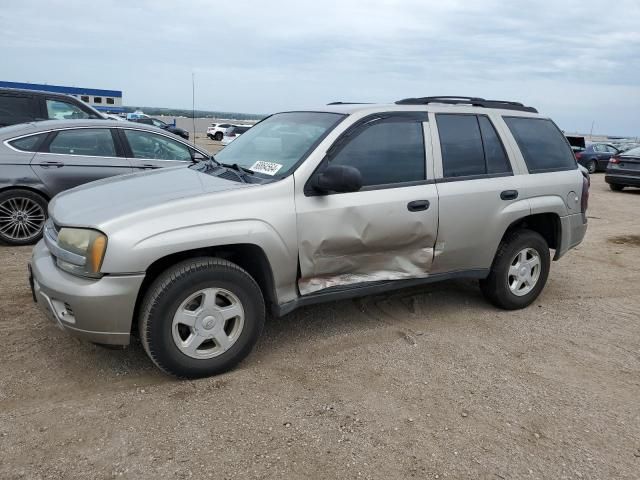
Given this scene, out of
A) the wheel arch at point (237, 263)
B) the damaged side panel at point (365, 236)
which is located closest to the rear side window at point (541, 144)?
the damaged side panel at point (365, 236)

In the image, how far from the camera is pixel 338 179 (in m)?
3.46

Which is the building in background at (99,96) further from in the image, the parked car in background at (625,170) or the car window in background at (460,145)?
the car window in background at (460,145)

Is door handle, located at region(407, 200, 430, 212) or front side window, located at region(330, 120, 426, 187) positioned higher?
front side window, located at region(330, 120, 426, 187)

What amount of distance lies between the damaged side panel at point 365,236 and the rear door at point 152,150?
378cm

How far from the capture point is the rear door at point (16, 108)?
27.8 ft

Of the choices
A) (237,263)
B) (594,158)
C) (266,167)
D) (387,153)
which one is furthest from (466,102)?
(594,158)

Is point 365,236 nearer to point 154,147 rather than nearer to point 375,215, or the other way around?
point 375,215

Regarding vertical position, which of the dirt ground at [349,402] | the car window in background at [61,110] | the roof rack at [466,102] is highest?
the roof rack at [466,102]

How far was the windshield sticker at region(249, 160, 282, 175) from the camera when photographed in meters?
3.70

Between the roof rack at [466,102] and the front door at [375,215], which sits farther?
the roof rack at [466,102]

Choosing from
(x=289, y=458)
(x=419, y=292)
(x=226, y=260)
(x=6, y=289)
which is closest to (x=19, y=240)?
(x=6, y=289)

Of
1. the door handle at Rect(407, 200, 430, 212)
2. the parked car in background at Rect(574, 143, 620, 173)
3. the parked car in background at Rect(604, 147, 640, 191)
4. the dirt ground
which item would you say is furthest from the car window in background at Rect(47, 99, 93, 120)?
the parked car in background at Rect(574, 143, 620, 173)

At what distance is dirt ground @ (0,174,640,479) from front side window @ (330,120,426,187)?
124 cm

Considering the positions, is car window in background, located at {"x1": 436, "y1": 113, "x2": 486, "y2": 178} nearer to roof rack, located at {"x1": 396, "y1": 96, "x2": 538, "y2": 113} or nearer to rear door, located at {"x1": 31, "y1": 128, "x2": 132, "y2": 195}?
roof rack, located at {"x1": 396, "y1": 96, "x2": 538, "y2": 113}
